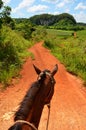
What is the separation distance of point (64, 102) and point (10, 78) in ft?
9.11

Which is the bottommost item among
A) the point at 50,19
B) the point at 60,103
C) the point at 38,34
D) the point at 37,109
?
the point at 50,19

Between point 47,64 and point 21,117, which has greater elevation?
point 21,117

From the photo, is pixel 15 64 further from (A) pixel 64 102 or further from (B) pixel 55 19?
(B) pixel 55 19

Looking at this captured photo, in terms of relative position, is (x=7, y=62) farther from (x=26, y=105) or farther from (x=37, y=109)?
(x=26, y=105)

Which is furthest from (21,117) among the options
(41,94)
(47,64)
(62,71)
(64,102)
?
(47,64)

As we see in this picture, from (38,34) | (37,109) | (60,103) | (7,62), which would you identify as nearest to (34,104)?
(37,109)

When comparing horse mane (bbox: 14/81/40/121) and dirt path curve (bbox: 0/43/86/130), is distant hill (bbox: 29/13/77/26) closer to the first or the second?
dirt path curve (bbox: 0/43/86/130)

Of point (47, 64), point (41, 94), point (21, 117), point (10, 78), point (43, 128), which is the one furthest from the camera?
point (47, 64)

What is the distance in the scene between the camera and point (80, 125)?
608cm

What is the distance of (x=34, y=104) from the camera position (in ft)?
8.61

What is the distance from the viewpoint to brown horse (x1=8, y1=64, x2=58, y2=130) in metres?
2.36

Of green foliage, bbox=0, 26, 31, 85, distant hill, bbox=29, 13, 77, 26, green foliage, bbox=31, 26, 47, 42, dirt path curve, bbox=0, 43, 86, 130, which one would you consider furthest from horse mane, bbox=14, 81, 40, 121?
distant hill, bbox=29, 13, 77, 26

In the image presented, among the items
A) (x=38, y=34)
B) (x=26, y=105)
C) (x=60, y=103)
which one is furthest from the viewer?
(x=38, y=34)

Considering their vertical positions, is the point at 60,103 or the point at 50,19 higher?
the point at 60,103
